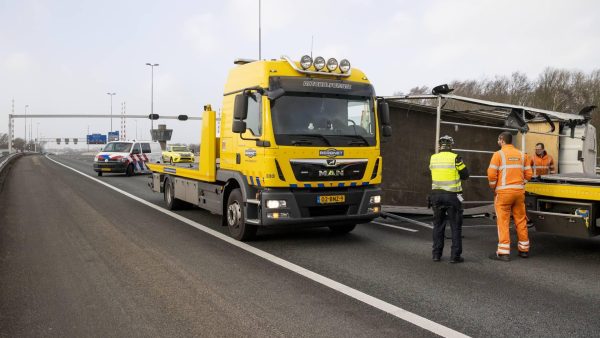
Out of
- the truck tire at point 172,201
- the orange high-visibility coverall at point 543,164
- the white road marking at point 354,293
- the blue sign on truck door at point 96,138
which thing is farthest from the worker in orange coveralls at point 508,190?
the blue sign on truck door at point 96,138

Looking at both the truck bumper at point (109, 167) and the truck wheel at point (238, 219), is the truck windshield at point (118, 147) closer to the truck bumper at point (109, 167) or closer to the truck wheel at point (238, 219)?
the truck bumper at point (109, 167)

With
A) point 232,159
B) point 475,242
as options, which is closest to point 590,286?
point 475,242

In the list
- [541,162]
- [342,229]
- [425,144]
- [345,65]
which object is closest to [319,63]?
[345,65]

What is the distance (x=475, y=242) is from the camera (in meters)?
7.97

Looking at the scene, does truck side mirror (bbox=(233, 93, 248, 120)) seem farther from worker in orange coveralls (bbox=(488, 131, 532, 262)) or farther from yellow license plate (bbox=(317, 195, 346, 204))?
worker in orange coveralls (bbox=(488, 131, 532, 262))

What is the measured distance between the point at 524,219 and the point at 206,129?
537 centimetres

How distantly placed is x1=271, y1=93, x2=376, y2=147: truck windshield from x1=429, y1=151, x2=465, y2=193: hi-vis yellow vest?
1239 mm

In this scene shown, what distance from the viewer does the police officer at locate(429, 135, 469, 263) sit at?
6.48m

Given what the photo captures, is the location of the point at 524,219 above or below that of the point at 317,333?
above

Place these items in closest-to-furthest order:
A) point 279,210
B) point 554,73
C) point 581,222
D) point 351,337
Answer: point 351,337 < point 581,222 < point 279,210 < point 554,73

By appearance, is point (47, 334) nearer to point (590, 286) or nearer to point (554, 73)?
point (590, 286)

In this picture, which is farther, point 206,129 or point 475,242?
point 206,129

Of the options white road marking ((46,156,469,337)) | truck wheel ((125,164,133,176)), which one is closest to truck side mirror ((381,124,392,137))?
white road marking ((46,156,469,337))

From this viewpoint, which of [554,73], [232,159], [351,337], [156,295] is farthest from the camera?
[554,73]
